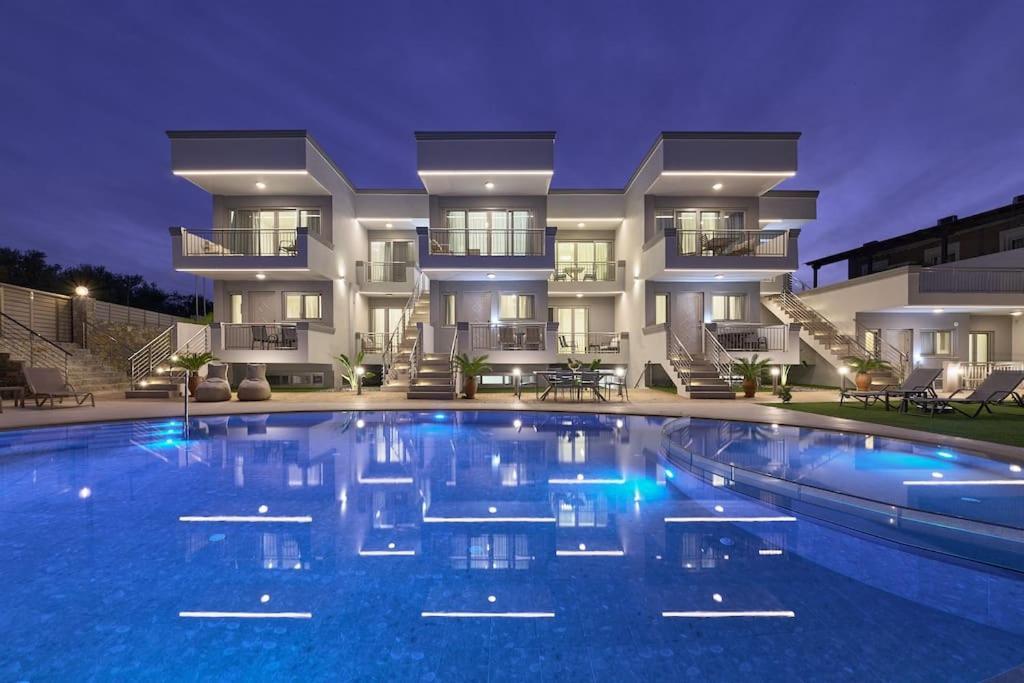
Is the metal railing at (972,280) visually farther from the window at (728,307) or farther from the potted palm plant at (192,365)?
the potted palm plant at (192,365)

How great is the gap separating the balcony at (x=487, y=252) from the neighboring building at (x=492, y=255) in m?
0.08

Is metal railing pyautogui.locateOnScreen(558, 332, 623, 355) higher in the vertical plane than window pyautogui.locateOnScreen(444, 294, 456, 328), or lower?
lower

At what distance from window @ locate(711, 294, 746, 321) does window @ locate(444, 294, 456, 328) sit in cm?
1230

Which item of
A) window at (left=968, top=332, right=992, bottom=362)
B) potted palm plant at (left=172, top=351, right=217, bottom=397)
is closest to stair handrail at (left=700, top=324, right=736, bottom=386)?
window at (left=968, top=332, right=992, bottom=362)

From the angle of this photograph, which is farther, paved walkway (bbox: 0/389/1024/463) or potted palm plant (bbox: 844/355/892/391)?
potted palm plant (bbox: 844/355/892/391)

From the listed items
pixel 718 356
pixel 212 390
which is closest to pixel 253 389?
pixel 212 390

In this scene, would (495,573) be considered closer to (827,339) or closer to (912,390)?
(912,390)

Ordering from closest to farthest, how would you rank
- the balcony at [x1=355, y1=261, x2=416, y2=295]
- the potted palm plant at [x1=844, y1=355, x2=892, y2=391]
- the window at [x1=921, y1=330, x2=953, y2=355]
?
the potted palm plant at [x1=844, y1=355, x2=892, y2=391] < the window at [x1=921, y1=330, x2=953, y2=355] < the balcony at [x1=355, y1=261, x2=416, y2=295]

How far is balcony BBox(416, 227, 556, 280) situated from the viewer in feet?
63.3

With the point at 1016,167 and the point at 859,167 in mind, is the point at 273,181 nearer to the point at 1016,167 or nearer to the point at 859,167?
the point at 859,167

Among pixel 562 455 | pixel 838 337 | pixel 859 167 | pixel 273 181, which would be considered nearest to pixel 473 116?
pixel 859 167

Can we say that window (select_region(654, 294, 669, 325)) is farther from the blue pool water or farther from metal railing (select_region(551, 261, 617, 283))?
the blue pool water

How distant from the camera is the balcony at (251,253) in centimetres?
1903

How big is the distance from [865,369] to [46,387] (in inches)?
1128
